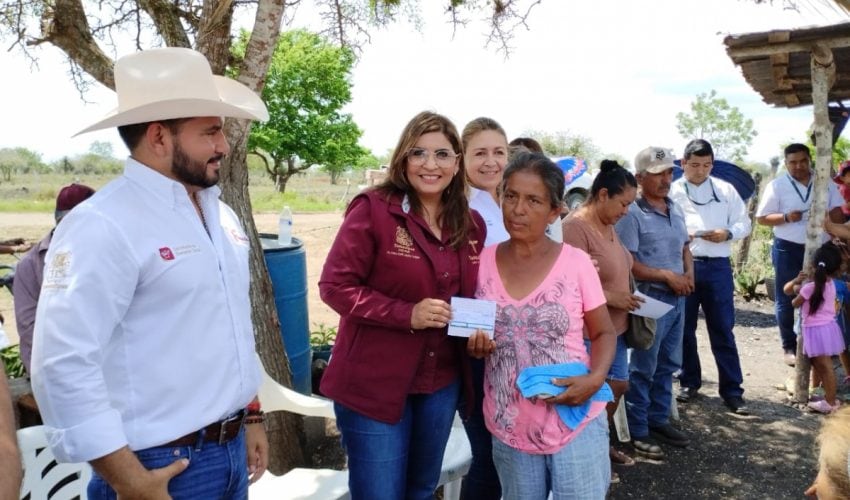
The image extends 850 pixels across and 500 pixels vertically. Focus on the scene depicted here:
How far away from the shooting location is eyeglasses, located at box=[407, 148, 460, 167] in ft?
7.72

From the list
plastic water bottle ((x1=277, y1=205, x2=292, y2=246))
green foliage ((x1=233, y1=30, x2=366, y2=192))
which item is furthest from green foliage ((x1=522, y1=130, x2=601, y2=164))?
plastic water bottle ((x1=277, y1=205, x2=292, y2=246))

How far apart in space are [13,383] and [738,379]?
4.97m

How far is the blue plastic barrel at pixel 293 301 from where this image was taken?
435 cm

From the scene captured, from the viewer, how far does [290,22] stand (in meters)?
4.42

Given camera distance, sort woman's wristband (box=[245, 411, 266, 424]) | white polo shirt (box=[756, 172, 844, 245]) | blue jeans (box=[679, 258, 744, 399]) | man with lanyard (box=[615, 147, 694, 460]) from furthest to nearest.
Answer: white polo shirt (box=[756, 172, 844, 245]), blue jeans (box=[679, 258, 744, 399]), man with lanyard (box=[615, 147, 694, 460]), woman's wristband (box=[245, 411, 266, 424])

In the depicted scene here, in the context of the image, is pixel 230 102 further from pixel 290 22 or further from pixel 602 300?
pixel 290 22

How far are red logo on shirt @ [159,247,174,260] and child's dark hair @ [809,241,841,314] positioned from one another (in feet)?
16.5

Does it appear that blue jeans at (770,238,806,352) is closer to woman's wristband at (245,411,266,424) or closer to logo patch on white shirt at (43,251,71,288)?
woman's wristband at (245,411,266,424)

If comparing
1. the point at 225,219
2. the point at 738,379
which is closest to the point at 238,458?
the point at 225,219

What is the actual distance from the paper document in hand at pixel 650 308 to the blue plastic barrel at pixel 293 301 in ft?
6.95

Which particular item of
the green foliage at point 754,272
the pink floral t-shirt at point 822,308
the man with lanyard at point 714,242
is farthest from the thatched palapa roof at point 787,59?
the green foliage at point 754,272

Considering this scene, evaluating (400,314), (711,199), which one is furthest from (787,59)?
(400,314)

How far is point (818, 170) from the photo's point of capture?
533 cm

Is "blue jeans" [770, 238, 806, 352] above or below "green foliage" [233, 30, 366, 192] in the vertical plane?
below
